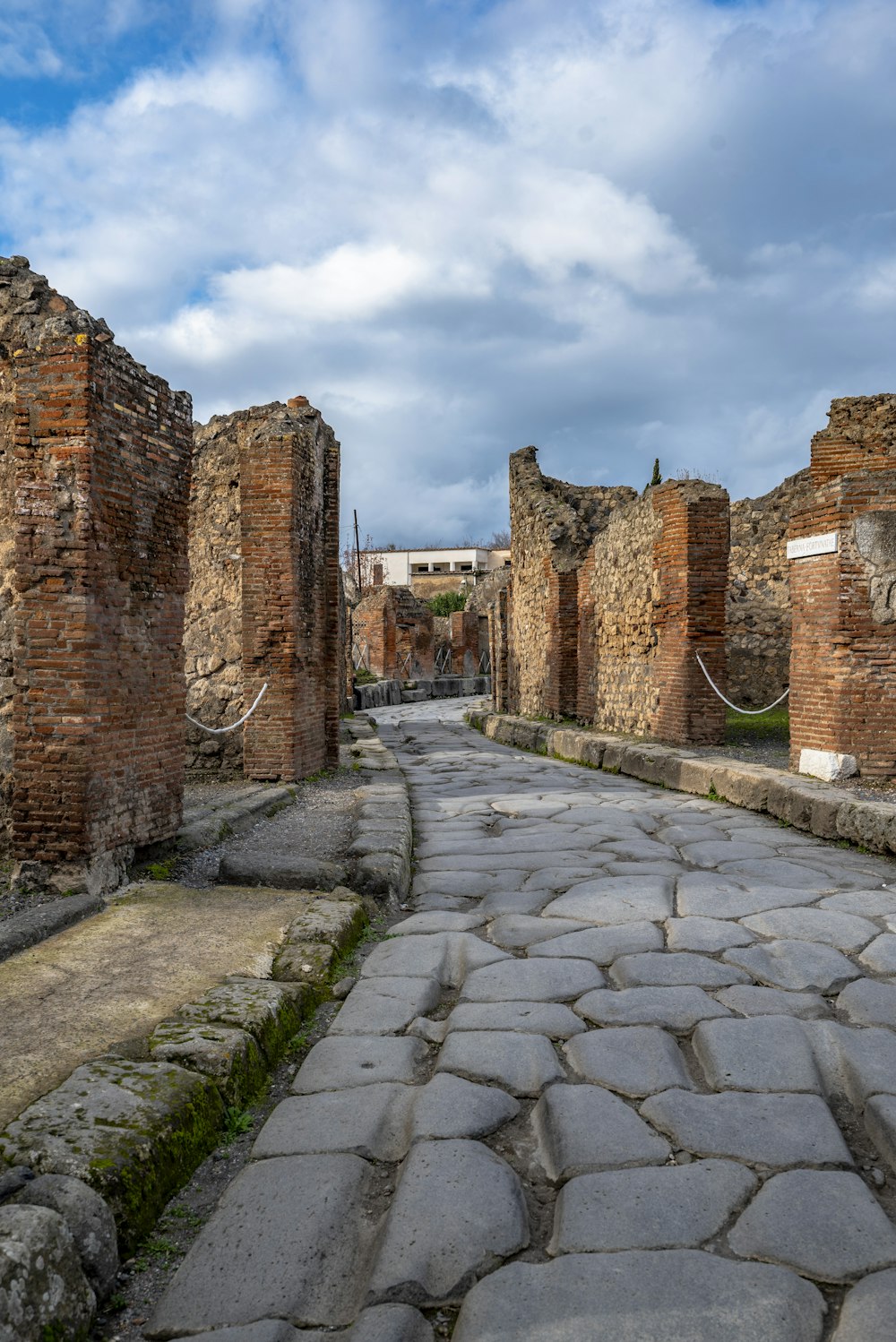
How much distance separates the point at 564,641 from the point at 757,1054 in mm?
10653

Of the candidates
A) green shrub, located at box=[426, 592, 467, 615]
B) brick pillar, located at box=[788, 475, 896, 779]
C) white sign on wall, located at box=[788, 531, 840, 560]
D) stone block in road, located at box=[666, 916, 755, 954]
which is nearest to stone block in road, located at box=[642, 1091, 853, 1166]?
stone block in road, located at box=[666, 916, 755, 954]

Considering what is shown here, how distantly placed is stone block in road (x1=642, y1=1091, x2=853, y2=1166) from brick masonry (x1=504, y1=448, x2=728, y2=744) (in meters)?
7.10

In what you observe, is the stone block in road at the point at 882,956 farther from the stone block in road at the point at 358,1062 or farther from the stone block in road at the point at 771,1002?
the stone block in road at the point at 358,1062

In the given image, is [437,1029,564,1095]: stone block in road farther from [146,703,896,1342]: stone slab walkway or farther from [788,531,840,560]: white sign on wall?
[788,531,840,560]: white sign on wall

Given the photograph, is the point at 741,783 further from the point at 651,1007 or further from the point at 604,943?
the point at 651,1007

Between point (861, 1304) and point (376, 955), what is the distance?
2286mm

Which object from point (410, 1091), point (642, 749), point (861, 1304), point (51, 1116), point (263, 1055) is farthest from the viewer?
point (642, 749)

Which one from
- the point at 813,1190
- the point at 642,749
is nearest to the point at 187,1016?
the point at 813,1190

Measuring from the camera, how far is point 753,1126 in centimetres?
220

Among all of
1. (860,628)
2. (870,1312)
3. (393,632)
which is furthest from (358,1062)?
(393,632)

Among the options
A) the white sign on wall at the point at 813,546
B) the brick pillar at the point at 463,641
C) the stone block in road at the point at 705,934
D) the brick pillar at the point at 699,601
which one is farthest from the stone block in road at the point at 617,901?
the brick pillar at the point at 463,641

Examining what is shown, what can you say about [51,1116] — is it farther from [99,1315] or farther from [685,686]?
[685,686]

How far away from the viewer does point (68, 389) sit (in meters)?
4.05

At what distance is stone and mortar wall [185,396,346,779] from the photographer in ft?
25.0
